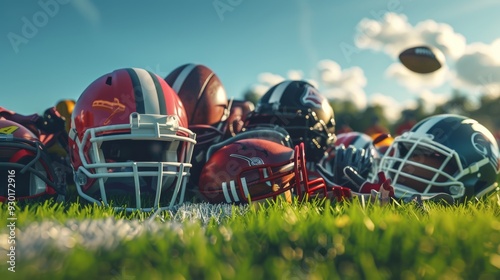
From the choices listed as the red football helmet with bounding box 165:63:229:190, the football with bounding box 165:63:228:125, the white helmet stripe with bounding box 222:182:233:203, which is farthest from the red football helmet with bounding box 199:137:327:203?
the football with bounding box 165:63:228:125

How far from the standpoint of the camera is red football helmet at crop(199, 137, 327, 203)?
373cm

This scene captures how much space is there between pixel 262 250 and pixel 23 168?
7.57 feet

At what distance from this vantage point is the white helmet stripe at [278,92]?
17.9ft

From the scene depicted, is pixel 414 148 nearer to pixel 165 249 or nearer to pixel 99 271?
pixel 165 249

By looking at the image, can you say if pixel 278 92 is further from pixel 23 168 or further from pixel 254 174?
pixel 23 168

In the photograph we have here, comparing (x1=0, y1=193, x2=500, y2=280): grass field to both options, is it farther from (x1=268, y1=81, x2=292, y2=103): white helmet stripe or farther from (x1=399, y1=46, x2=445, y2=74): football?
(x1=399, y1=46, x2=445, y2=74): football

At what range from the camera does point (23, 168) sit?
3645 millimetres

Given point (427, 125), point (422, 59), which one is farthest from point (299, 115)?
point (422, 59)

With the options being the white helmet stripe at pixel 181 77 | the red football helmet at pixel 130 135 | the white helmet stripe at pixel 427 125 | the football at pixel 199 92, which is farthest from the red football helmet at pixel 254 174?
the white helmet stripe at pixel 427 125

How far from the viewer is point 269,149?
4004 millimetres

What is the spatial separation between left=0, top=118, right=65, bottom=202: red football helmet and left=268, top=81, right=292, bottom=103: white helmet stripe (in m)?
2.53

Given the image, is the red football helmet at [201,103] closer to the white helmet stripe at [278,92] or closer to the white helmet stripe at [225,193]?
the white helmet stripe at [278,92]

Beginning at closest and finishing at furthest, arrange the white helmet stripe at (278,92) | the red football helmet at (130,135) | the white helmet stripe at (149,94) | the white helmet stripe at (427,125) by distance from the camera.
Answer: the red football helmet at (130,135)
the white helmet stripe at (149,94)
the white helmet stripe at (427,125)
the white helmet stripe at (278,92)

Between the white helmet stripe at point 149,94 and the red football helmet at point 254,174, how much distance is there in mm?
678
